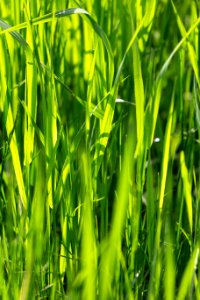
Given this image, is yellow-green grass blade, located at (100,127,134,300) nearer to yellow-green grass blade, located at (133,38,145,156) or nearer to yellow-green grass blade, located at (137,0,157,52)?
yellow-green grass blade, located at (133,38,145,156)

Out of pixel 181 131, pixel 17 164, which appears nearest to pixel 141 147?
pixel 17 164

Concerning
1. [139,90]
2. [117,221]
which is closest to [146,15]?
[139,90]

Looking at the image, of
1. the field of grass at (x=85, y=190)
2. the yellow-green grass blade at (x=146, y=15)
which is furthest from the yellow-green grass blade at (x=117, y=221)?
the yellow-green grass blade at (x=146, y=15)

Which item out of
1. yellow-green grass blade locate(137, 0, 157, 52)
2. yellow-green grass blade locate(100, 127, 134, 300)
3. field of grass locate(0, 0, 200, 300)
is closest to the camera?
yellow-green grass blade locate(100, 127, 134, 300)

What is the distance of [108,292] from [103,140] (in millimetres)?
289

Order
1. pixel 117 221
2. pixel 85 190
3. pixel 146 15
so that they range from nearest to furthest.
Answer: pixel 117 221, pixel 85 190, pixel 146 15

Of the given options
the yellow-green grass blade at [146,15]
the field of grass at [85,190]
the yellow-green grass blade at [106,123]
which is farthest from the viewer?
the yellow-green grass blade at [146,15]

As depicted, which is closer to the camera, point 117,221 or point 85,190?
point 117,221

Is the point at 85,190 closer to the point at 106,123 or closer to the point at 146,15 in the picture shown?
the point at 106,123

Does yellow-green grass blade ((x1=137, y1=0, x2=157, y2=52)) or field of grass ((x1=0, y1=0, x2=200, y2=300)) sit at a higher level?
yellow-green grass blade ((x1=137, y1=0, x2=157, y2=52))

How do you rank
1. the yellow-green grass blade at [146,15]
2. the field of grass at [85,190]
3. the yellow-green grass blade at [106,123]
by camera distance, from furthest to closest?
the yellow-green grass blade at [146,15] → the yellow-green grass blade at [106,123] → the field of grass at [85,190]

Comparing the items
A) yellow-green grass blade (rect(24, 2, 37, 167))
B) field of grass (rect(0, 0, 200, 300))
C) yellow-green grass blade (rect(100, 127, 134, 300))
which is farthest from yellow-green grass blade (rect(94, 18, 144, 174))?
yellow-green grass blade (rect(100, 127, 134, 300))

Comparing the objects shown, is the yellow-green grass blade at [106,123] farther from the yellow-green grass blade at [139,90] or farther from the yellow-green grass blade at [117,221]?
the yellow-green grass blade at [117,221]

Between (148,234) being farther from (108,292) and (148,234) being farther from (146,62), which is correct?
(146,62)
